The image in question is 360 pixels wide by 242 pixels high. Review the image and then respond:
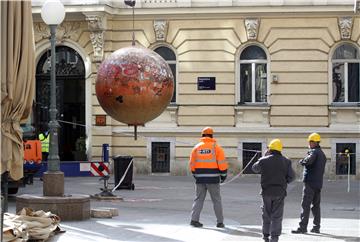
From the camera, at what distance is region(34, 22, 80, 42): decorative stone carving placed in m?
26.9

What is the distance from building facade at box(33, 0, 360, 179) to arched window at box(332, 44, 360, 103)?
0.03 meters

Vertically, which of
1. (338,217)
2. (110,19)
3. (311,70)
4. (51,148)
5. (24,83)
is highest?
(110,19)

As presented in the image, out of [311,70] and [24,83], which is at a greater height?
[311,70]

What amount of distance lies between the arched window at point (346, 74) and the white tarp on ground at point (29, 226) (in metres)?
16.4

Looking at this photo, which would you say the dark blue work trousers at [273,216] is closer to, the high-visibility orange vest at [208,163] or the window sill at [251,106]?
the high-visibility orange vest at [208,163]

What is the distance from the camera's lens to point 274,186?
37.6 ft

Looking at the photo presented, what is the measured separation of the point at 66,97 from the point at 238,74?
6.45 metres

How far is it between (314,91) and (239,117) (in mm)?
2714

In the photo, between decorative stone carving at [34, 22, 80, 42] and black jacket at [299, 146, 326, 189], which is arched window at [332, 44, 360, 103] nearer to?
decorative stone carving at [34, 22, 80, 42]

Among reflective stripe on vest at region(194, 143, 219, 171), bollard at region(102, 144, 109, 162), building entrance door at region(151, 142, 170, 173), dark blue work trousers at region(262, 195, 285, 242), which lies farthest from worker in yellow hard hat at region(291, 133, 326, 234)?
building entrance door at region(151, 142, 170, 173)

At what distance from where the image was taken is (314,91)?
25.9m

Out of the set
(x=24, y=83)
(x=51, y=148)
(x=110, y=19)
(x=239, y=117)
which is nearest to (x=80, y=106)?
(x=110, y=19)

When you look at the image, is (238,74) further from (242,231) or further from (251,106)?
(242,231)

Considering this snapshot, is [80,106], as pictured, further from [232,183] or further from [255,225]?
[255,225]
